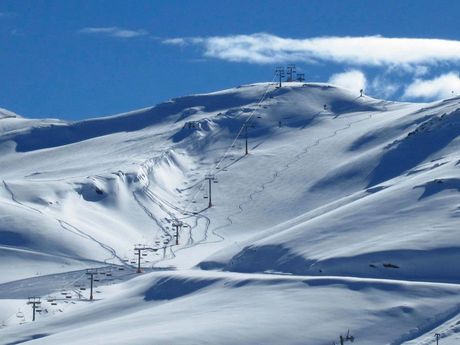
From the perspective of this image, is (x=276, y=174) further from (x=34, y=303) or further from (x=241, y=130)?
(x=34, y=303)

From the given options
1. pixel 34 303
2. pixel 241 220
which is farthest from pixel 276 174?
pixel 34 303

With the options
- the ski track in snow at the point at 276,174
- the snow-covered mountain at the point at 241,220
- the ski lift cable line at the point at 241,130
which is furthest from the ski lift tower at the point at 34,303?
the ski lift cable line at the point at 241,130

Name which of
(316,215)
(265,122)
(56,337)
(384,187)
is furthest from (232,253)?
(265,122)

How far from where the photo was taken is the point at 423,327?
2088 inches

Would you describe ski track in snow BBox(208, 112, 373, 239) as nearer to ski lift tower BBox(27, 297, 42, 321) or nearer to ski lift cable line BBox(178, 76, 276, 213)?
ski lift cable line BBox(178, 76, 276, 213)

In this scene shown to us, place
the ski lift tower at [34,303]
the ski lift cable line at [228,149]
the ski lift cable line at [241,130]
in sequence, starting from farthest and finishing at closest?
the ski lift cable line at [241,130]
the ski lift cable line at [228,149]
the ski lift tower at [34,303]

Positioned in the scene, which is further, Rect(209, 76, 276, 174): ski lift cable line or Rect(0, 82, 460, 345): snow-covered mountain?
Rect(209, 76, 276, 174): ski lift cable line

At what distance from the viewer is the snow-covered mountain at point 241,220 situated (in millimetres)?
55750

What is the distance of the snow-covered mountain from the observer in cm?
5575

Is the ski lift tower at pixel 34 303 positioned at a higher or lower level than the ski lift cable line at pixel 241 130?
lower

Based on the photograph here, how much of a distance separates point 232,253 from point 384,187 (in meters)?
13.0

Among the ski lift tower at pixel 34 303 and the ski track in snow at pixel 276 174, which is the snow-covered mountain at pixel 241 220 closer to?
the ski track in snow at pixel 276 174

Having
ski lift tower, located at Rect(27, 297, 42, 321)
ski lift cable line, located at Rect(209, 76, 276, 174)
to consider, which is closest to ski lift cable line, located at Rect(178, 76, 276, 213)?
ski lift cable line, located at Rect(209, 76, 276, 174)

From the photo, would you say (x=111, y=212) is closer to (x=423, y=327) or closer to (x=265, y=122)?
(x=265, y=122)
